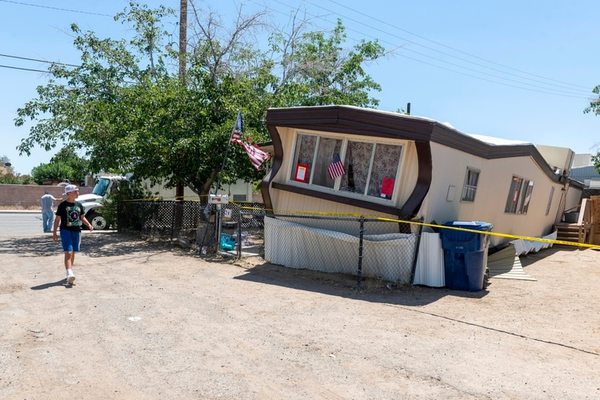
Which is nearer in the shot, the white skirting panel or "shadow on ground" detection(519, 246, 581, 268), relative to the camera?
the white skirting panel

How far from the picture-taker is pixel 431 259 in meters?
9.25

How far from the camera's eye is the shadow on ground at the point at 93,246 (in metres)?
13.1

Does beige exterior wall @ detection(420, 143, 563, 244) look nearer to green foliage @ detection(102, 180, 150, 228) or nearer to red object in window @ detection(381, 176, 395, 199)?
red object in window @ detection(381, 176, 395, 199)

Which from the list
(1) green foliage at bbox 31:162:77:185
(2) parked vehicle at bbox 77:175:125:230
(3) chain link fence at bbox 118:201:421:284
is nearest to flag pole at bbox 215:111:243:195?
(3) chain link fence at bbox 118:201:421:284

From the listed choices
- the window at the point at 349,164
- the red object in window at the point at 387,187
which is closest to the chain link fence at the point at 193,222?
the window at the point at 349,164

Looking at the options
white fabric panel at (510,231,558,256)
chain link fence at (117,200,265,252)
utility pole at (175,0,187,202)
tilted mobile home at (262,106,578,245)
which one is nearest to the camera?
tilted mobile home at (262,106,578,245)

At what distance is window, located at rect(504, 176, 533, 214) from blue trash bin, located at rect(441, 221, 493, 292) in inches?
201

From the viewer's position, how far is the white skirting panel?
944 cm

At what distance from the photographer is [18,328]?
6184 mm

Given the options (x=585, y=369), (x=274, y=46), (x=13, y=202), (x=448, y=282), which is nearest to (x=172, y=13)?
(x=274, y=46)

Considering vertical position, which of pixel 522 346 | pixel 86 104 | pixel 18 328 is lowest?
pixel 18 328

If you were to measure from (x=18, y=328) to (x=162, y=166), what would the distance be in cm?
883

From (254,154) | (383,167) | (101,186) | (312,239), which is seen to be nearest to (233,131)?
(254,154)

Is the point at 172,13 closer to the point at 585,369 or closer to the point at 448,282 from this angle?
the point at 448,282
